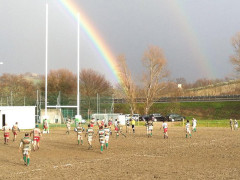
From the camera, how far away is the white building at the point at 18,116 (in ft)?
162

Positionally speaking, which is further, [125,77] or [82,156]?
[125,77]

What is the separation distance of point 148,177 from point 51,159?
7.83 metres

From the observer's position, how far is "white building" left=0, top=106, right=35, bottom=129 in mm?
49469

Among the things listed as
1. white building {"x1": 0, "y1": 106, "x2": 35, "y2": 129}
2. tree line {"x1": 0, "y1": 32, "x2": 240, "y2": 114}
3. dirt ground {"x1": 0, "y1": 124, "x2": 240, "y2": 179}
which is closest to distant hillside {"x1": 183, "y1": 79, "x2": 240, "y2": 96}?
tree line {"x1": 0, "y1": 32, "x2": 240, "y2": 114}

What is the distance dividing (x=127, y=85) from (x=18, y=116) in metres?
38.3

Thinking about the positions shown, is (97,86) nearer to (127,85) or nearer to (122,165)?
(127,85)

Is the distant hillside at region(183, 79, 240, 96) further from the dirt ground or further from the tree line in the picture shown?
the dirt ground

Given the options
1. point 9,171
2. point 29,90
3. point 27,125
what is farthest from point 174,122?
point 9,171

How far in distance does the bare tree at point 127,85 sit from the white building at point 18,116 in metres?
35.4

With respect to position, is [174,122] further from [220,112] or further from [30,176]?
[30,176]

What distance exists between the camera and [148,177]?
14.0m

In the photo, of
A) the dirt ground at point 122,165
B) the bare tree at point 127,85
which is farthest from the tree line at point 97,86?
the dirt ground at point 122,165

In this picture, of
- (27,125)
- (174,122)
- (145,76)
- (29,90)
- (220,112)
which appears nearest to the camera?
(27,125)

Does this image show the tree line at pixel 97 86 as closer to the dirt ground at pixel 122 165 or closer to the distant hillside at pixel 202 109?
the distant hillside at pixel 202 109
